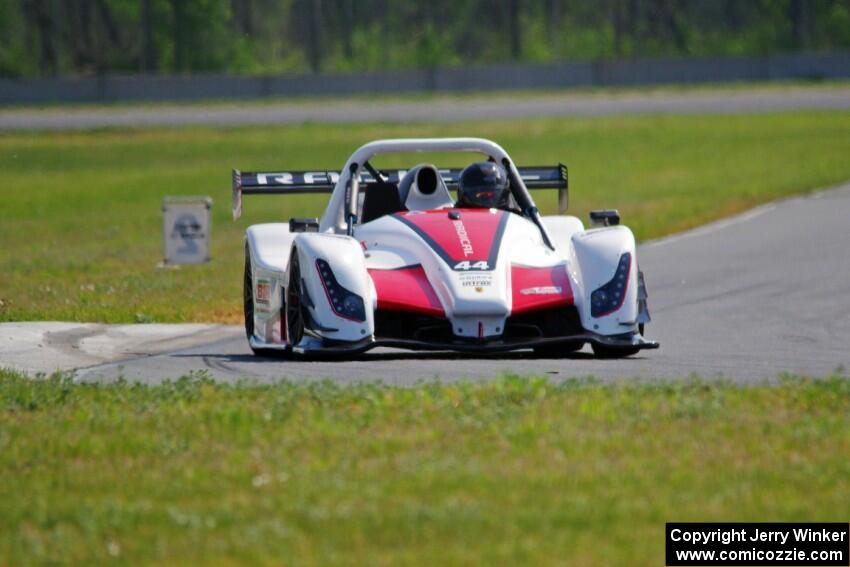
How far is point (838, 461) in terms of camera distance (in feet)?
22.4

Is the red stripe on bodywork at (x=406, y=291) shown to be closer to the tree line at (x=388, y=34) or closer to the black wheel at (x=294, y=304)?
the black wheel at (x=294, y=304)

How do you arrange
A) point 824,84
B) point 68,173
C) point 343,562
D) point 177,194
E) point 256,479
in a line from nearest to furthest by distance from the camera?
1. point 343,562
2. point 256,479
3. point 177,194
4. point 68,173
5. point 824,84

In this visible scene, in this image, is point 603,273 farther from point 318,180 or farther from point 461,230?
point 318,180

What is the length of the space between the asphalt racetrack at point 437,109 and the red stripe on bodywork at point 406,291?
130 feet

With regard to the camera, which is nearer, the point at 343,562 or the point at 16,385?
the point at 343,562

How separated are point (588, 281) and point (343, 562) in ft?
18.0

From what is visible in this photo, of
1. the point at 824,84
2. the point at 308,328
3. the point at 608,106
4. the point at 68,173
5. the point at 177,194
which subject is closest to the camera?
the point at 308,328

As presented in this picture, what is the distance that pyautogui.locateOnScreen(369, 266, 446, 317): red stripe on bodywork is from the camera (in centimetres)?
1052

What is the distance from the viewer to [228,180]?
34.9 meters

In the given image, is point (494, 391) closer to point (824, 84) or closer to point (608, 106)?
point (608, 106)

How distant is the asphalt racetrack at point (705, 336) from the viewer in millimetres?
10047

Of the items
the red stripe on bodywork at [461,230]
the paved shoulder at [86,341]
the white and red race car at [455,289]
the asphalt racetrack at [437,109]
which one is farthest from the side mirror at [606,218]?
the asphalt racetrack at [437,109]

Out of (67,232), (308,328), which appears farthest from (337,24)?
(308,328)

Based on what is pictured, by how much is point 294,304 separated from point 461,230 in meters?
1.19
